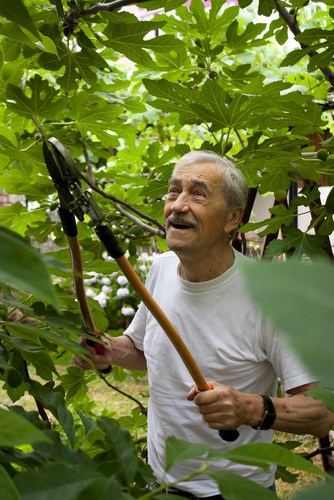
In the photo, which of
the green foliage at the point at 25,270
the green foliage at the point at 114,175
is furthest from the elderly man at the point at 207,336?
the green foliage at the point at 25,270

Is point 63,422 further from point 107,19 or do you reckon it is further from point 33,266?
point 107,19

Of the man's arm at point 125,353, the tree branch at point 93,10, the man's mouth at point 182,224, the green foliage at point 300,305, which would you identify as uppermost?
the tree branch at point 93,10

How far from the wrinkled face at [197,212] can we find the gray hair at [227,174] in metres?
0.01

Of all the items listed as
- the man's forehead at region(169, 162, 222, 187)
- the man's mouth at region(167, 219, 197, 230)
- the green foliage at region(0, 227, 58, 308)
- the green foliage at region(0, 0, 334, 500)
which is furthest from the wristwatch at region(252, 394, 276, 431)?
the green foliage at region(0, 227, 58, 308)

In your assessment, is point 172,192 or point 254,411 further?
point 172,192

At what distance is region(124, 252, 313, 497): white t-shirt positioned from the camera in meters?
1.42

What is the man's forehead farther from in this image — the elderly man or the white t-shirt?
the white t-shirt

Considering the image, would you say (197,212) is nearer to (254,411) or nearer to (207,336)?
(207,336)

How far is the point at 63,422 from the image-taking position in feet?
2.05

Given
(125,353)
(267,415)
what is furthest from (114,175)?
(267,415)

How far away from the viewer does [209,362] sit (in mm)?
1466

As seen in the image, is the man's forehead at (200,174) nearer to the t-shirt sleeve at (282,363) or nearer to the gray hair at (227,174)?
the gray hair at (227,174)

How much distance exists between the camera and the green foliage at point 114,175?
1.11 feet

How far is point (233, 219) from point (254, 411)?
0.54 meters
